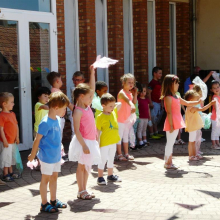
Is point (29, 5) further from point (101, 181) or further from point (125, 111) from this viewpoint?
point (101, 181)

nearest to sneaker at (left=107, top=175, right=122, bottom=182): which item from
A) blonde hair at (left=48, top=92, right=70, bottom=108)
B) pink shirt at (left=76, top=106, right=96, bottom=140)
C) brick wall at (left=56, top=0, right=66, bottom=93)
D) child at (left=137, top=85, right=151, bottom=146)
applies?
pink shirt at (left=76, top=106, right=96, bottom=140)

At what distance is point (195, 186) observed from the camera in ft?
22.6

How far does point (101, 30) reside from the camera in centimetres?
1205

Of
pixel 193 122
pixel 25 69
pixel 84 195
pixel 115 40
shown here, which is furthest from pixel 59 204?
pixel 115 40

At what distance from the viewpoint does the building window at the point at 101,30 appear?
11.9m

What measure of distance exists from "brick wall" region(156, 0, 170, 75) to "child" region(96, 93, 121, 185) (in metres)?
6.99

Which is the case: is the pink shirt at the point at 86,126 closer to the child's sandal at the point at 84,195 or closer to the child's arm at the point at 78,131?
the child's arm at the point at 78,131

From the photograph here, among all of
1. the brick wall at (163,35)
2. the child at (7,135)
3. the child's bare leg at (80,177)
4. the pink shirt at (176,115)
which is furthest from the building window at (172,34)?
the child's bare leg at (80,177)

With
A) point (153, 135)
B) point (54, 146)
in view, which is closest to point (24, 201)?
point (54, 146)

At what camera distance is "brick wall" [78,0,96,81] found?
1123 cm

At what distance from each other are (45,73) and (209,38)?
6634mm

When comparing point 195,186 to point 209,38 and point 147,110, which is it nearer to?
point 147,110

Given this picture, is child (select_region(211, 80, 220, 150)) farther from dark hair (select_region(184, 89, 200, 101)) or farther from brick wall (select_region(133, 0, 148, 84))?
brick wall (select_region(133, 0, 148, 84))

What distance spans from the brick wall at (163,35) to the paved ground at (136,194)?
18.6 ft
